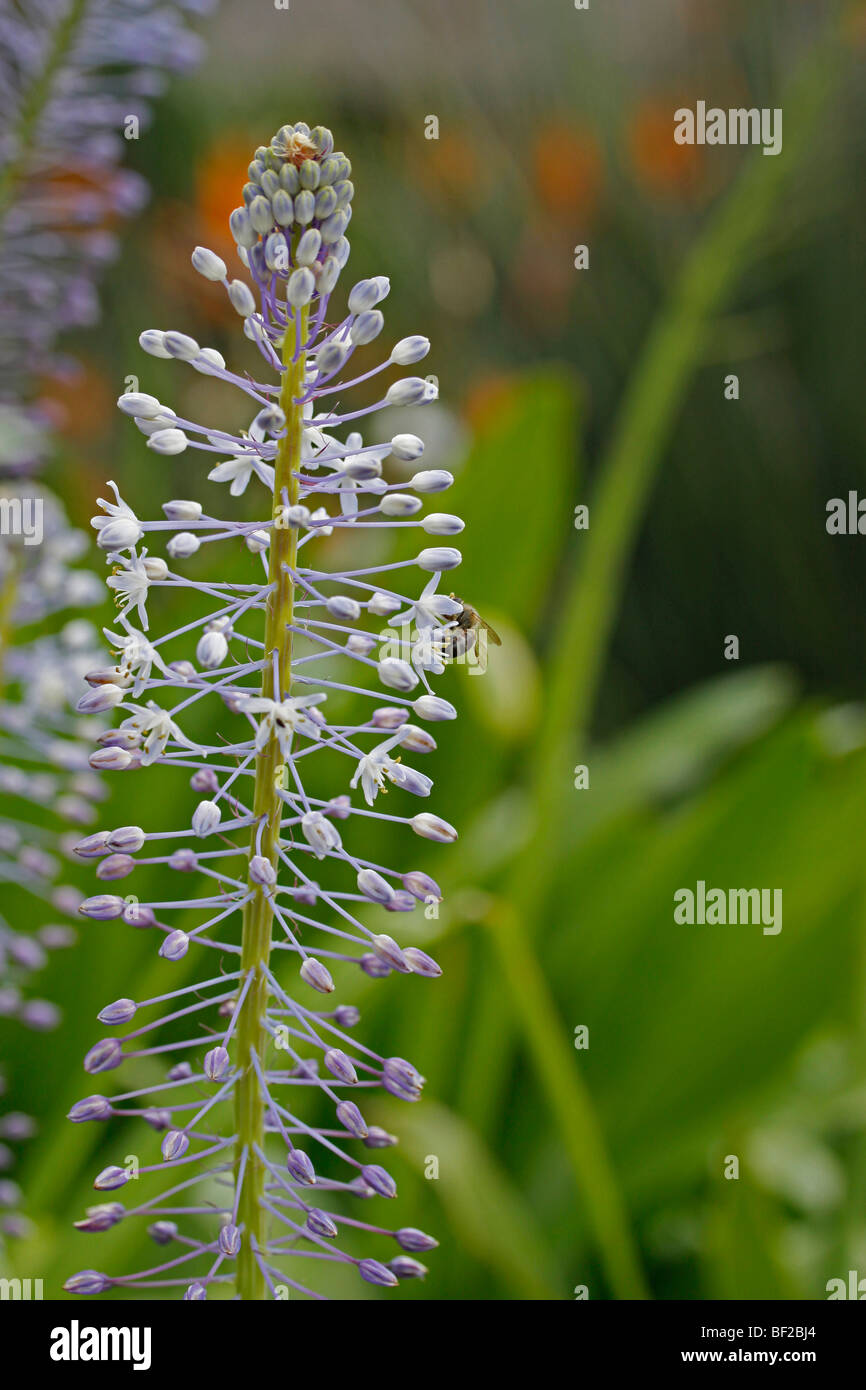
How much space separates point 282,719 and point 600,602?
1.60 metres

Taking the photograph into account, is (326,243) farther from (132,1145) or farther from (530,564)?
(530,564)

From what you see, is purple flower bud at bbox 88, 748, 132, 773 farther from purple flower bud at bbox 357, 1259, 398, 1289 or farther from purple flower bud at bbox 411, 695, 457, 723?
purple flower bud at bbox 357, 1259, 398, 1289

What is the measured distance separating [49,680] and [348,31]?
3.89 meters

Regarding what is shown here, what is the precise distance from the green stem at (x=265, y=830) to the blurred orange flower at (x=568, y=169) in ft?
10.7

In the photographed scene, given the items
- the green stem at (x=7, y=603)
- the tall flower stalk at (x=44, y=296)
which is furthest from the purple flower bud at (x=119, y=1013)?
the green stem at (x=7, y=603)

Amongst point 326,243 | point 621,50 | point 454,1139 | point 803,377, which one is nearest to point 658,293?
point 803,377

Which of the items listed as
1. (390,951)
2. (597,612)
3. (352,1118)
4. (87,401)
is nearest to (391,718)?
(390,951)

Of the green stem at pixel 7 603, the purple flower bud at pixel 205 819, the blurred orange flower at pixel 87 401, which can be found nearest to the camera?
the purple flower bud at pixel 205 819

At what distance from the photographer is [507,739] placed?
7.08ft

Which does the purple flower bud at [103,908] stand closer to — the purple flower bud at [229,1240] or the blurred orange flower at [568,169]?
the purple flower bud at [229,1240]

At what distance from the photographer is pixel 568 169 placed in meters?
3.71

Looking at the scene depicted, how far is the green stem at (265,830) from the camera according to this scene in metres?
0.75

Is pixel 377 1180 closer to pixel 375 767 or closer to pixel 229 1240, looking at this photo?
pixel 229 1240

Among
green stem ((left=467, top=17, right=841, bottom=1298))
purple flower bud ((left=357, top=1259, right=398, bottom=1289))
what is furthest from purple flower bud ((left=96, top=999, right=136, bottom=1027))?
green stem ((left=467, top=17, right=841, bottom=1298))
